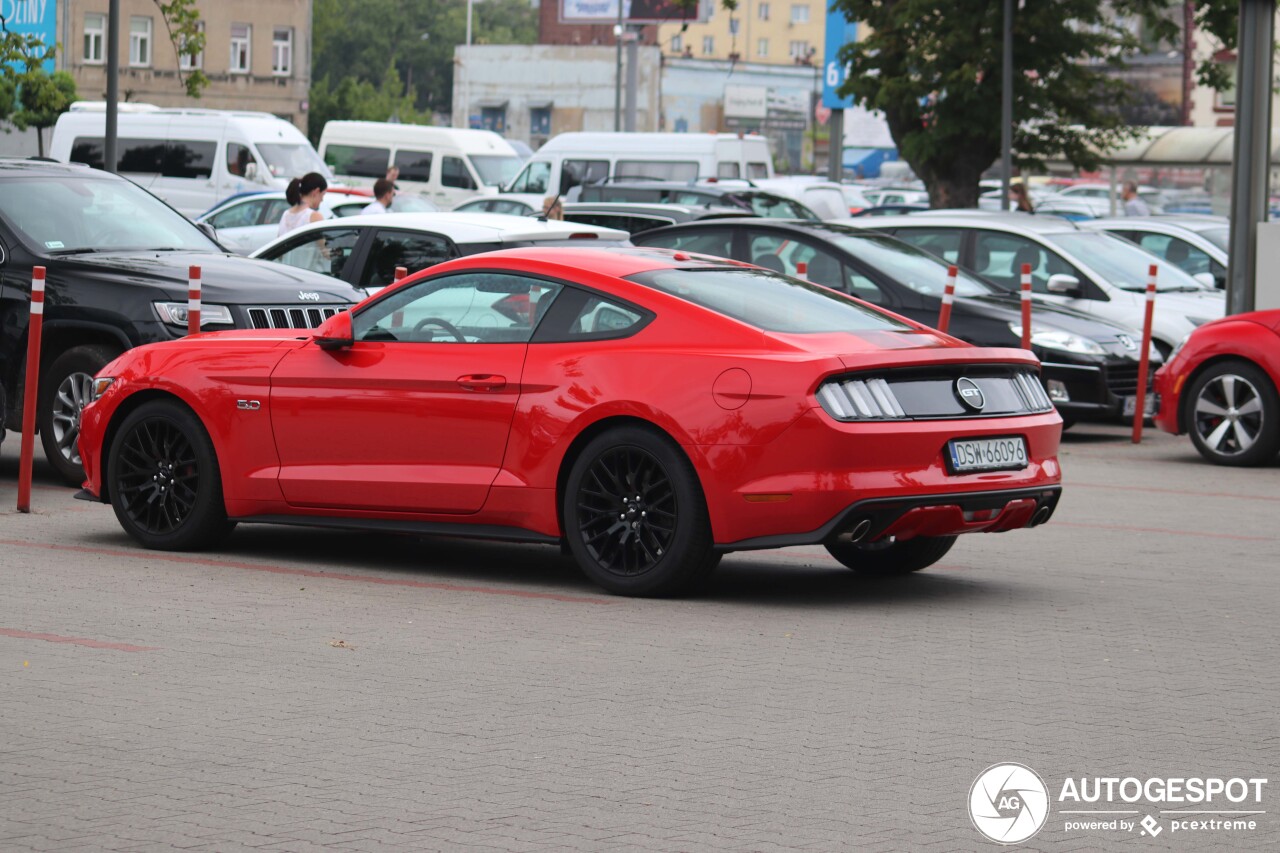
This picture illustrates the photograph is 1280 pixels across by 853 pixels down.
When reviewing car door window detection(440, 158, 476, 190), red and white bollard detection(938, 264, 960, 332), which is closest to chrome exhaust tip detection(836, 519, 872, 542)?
red and white bollard detection(938, 264, 960, 332)

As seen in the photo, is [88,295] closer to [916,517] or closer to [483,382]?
[483,382]

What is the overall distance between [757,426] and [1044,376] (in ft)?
27.5

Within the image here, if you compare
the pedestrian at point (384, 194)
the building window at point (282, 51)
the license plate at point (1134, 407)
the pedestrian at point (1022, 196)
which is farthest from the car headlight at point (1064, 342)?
the building window at point (282, 51)

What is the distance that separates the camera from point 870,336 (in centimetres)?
873

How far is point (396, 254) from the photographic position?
15.3m

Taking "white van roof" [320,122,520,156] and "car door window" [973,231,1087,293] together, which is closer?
"car door window" [973,231,1087,293]

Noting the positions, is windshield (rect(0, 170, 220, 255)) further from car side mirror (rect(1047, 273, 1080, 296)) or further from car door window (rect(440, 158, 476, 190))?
car door window (rect(440, 158, 476, 190))

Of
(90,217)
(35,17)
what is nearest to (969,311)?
(90,217)

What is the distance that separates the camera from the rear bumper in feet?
27.1

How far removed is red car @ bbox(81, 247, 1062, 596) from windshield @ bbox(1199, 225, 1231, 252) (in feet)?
55.0

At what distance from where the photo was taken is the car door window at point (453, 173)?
41969 mm

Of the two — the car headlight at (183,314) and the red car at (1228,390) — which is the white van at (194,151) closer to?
the red car at (1228,390)

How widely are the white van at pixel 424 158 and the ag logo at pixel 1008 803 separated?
36.0 metres

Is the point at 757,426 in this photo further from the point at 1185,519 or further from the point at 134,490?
the point at 1185,519
